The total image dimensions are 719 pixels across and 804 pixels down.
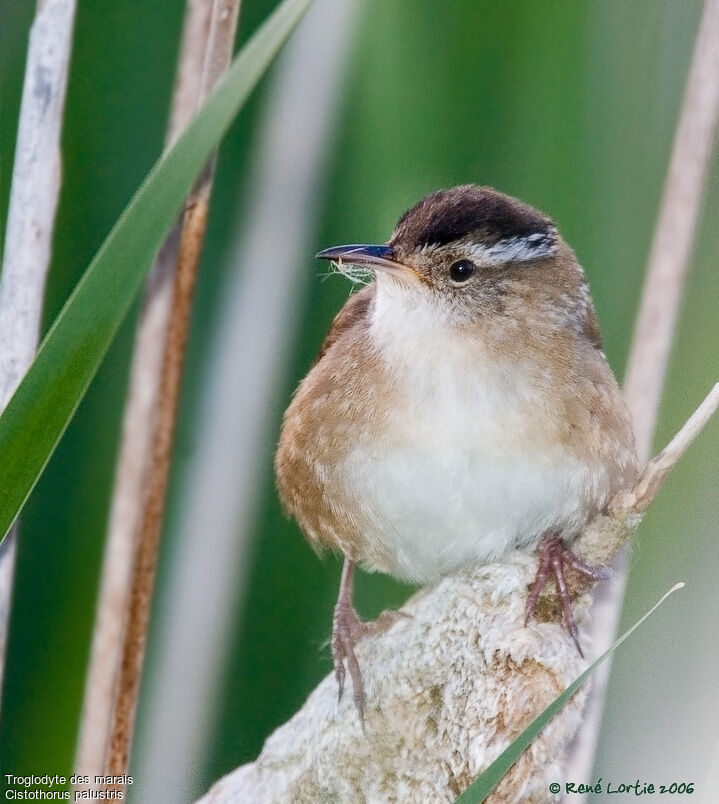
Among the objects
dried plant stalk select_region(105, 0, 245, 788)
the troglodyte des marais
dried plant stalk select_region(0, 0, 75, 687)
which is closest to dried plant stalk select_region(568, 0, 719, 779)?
the troglodyte des marais

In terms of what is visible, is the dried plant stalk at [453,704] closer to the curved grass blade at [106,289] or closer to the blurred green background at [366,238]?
the blurred green background at [366,238]

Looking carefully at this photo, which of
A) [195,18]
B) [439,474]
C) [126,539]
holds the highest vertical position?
[195,18]

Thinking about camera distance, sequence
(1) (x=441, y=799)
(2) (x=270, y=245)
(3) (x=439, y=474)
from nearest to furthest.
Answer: (1) (x=441, y=799) < (3) (x=439, y=474) < (2) (x=270, y=245)

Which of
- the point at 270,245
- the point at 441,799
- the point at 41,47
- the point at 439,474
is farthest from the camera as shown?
the point at 270,245

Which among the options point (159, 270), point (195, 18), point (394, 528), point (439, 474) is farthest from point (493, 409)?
point (195, 18)

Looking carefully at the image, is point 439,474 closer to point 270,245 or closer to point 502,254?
point 502,254

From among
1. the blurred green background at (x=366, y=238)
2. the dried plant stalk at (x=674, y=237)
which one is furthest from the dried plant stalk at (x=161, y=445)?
the dried plant stalk at (x=674, y=237)
